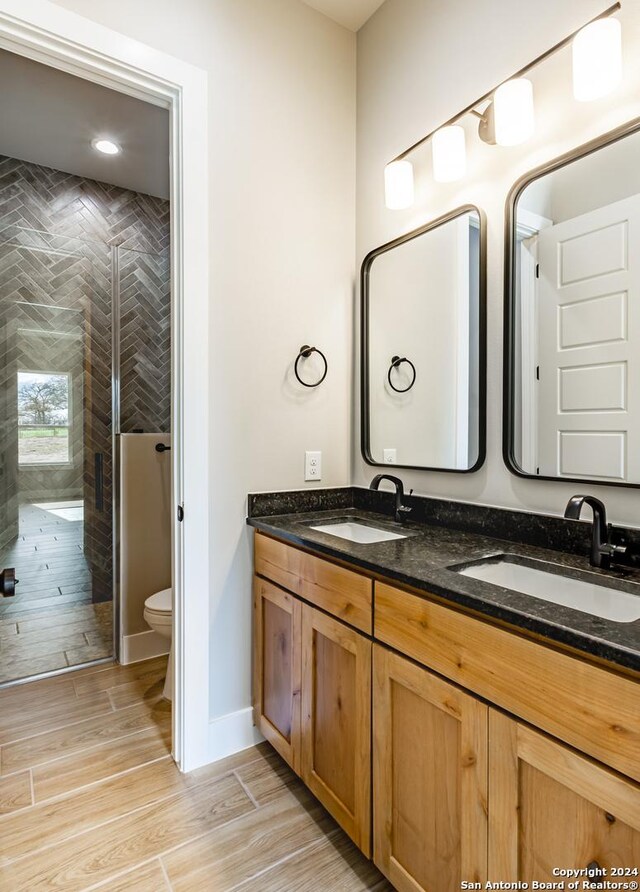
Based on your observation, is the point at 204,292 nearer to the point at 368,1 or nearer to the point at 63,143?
the point at 368,1

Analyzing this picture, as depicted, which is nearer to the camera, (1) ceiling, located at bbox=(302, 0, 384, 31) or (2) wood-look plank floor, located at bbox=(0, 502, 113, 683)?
(1) ceiling, located at bbox=(302, 0, 384, 31)

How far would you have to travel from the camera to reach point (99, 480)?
2.87 m

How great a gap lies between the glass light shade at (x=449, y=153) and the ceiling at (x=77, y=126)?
1627 mm

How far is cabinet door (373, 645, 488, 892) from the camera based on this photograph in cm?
93

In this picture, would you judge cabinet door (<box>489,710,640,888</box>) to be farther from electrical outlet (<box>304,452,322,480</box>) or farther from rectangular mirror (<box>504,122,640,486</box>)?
electrical outlet (<box>304,452,322,480</box>)

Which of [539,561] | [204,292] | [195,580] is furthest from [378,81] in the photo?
[195,580]

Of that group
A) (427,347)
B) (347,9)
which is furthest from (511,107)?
(347,9)

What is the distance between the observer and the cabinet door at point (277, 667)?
155 cm

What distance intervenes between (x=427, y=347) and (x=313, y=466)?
2.21 ft

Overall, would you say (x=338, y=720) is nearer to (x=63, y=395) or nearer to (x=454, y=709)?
(x=454, y=709)

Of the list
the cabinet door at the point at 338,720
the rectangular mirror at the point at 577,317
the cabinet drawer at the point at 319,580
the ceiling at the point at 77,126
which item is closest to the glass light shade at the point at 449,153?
the rectangular mirror at the point at 577,317

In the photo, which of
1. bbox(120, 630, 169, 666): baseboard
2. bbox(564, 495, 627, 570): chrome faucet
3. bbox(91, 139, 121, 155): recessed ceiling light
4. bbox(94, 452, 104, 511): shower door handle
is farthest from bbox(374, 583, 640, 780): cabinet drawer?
bbox(91, 139, 121, 155): recessed ceiling light

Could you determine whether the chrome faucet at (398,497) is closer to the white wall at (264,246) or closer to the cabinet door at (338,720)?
the white wall at (264,246)

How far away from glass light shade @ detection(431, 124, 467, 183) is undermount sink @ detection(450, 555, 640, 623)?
49.6 inches
